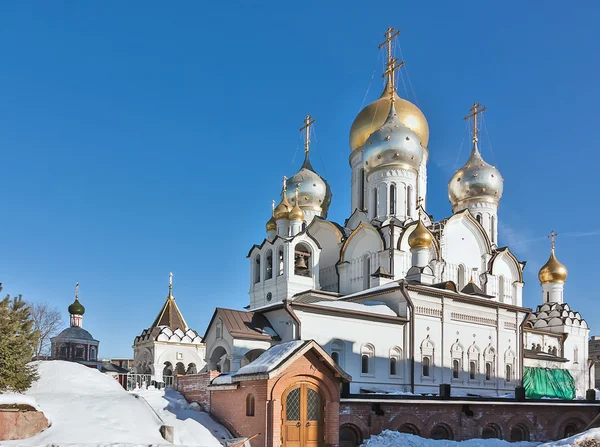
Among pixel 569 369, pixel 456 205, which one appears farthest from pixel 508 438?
pixel 456 205

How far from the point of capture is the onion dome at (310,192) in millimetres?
37125

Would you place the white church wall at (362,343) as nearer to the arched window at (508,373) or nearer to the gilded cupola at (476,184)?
the arched window at (508,373)

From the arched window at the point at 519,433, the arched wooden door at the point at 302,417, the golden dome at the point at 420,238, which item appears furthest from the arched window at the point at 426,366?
the arched wooden door at the point at 302,417

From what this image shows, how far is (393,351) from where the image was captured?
23.3 meters

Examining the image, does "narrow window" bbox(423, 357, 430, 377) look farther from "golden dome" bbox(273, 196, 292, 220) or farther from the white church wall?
"golden dome" bbox(273, 196, 292, 220)

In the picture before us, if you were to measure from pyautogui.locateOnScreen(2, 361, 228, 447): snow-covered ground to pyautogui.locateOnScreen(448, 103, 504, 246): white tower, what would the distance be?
24.7 meters

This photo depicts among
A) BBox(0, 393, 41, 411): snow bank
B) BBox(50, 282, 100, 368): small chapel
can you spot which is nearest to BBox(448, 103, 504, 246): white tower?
BBox(50, 282, 100, 368): small chapel

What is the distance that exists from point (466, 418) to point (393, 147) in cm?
1651

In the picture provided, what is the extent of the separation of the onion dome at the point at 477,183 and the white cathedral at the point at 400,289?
0.08 metres

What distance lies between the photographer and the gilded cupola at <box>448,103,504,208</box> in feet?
119

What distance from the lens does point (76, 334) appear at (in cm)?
2973

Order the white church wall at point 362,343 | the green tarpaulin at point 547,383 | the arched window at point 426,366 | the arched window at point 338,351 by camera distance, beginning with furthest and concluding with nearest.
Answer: the green tarpaulin at point 547,383 < the arched window at point 426,366 < the arched window at point 338,351 < the white church wall at point 362,343

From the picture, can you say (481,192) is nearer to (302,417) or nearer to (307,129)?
(307,129)

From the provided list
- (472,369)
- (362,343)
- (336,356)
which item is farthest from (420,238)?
(336,356)
